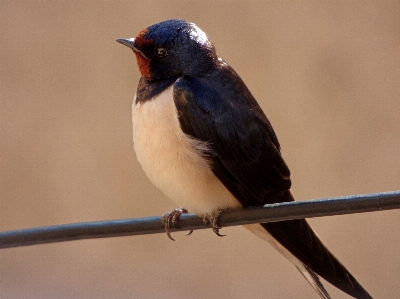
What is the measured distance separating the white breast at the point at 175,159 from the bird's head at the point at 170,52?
0.08 m

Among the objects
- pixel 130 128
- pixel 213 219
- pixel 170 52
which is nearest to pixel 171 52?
pixel 170 52

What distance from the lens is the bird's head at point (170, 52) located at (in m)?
1.64

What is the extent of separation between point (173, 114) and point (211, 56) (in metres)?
0.21

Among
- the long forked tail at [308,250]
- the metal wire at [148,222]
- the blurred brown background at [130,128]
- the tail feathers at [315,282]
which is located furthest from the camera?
the blurred brown background at [130,128]

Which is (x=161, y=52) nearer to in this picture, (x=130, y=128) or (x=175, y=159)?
(x=175, y=159)

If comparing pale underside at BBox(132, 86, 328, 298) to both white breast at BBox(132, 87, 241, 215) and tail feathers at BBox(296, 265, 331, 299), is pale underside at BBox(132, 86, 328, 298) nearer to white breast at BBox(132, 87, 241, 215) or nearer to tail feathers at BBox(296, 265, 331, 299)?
white breast at BBox(132, 87, 241, 215)

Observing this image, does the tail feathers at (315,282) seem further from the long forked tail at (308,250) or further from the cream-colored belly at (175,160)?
the cream-colored belly at (175,160)

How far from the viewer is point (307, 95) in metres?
2.95

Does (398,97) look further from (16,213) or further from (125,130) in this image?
(16,213)

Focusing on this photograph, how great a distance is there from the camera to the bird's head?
→ 1641 mm

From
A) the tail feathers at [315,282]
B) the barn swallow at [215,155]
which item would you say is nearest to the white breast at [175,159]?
the barn swallow at [215,155]

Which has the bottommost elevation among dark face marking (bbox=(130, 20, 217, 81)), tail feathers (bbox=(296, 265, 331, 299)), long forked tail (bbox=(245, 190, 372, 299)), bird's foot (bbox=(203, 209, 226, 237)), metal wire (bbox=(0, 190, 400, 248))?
tail feathers (bbox=(296, 265, 331, 299))

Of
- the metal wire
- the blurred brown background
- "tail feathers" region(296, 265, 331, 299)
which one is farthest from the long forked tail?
the blurred brown background

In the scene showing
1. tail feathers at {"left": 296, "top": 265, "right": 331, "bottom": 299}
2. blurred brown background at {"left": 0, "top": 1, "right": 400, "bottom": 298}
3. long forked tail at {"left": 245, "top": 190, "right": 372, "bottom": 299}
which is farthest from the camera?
blurred brown background at {"left": 0, "top": 1, "right": 400, "bottom": 298}
